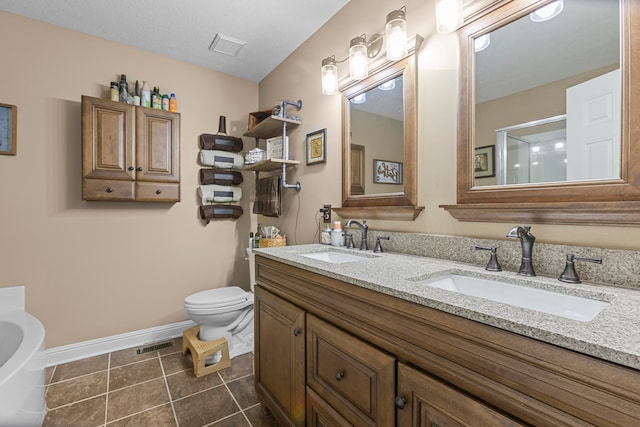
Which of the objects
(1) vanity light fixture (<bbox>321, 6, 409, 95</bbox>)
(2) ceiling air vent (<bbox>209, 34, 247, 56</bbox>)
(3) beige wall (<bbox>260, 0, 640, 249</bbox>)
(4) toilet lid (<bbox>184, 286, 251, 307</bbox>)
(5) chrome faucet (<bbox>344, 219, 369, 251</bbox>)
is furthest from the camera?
(2) ceiling air vent (<bbox>209, 34, 247, 56</bbox>)

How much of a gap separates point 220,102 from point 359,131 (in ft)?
5.42

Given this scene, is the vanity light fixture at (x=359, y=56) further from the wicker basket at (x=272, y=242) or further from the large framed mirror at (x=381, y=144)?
the wicker basket at (x=272, y=242)

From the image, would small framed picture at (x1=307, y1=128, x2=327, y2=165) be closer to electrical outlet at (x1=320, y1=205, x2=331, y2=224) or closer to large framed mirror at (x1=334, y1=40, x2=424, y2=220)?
large framed mirror at (x1=334, y1=40, x2=424, y2=220)

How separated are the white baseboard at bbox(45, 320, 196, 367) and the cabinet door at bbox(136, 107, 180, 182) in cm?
129

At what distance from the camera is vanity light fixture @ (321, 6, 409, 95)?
4.62 feet

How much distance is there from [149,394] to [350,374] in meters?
1.50

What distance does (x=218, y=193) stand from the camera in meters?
2.70

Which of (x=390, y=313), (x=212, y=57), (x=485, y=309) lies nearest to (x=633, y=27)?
(x=485, y=309)

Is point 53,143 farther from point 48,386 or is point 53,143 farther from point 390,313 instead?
point 390,313

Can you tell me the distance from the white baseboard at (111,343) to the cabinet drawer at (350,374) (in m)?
1.90

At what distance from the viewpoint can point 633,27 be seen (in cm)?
86

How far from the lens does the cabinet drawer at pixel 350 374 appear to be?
0.85m

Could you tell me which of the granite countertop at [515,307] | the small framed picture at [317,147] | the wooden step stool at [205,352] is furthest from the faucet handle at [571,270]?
the wooden step stool at [205,352]

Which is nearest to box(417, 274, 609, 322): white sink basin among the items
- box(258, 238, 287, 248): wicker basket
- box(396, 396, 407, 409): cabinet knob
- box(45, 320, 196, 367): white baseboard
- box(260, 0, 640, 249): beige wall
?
box(260, 0, 640, 249): beige wall
